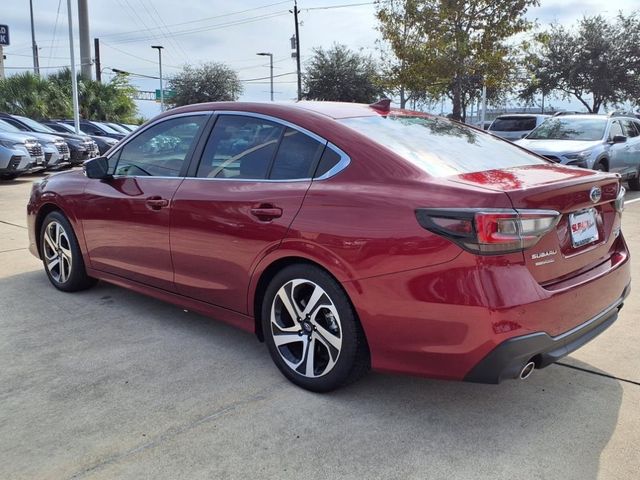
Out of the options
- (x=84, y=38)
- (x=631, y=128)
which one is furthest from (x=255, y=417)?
(x=84, y=38)

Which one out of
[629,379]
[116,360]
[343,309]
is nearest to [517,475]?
[343,309]

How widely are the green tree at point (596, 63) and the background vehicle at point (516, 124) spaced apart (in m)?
15.3

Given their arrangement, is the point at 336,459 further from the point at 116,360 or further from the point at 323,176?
the point at 116,360

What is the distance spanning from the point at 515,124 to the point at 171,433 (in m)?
16.0

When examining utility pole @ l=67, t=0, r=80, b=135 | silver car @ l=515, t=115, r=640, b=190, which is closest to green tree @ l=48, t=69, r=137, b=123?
utility pole @ l=67, t=0, r=80, b=135

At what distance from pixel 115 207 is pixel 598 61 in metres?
33.8

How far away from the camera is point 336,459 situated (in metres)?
2.54

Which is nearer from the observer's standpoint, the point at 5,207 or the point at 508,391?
the point at 508,391

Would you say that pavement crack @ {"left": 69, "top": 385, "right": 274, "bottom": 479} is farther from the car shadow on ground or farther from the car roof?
the car roof

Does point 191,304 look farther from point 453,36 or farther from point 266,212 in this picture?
point 453,36

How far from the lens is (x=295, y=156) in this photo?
3.22 metres

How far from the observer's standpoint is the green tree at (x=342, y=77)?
133ft

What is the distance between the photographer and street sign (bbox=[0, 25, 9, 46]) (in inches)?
1442

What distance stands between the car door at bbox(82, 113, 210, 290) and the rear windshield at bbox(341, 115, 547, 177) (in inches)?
47.6
